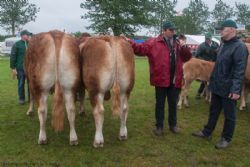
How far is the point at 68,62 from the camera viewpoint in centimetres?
612

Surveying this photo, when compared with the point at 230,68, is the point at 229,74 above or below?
below

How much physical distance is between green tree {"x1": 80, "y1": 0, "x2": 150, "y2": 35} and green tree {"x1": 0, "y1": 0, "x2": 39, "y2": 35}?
64.5 feet

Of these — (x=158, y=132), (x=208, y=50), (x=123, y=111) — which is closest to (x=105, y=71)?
(x=123, y=111)

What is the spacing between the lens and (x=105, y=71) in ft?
20.0

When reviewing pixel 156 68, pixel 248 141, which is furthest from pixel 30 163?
pixel 248 141

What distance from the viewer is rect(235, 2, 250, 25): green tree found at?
3711 inches

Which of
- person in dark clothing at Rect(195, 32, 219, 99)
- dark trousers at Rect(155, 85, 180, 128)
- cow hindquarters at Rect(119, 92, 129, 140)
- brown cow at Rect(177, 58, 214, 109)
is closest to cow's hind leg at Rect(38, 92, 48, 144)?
cow hindquarters at Rect(119, 92, 129, 140)

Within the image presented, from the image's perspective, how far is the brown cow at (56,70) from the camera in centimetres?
609

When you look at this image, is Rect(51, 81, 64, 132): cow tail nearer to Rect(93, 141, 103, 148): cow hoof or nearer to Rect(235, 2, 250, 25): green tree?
Rect(93, 141, 103, 148): cow hoof

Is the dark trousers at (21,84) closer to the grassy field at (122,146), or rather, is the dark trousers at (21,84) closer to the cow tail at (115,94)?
the grassy field at (122,146)

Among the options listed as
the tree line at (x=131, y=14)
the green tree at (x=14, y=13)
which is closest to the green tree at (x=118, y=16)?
the tree line at (x=131, y=14)

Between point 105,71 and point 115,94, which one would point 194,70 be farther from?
point 105,71

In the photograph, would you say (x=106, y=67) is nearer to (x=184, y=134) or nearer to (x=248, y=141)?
(x=184, y=134)

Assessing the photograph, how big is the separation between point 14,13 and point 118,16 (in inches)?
951
